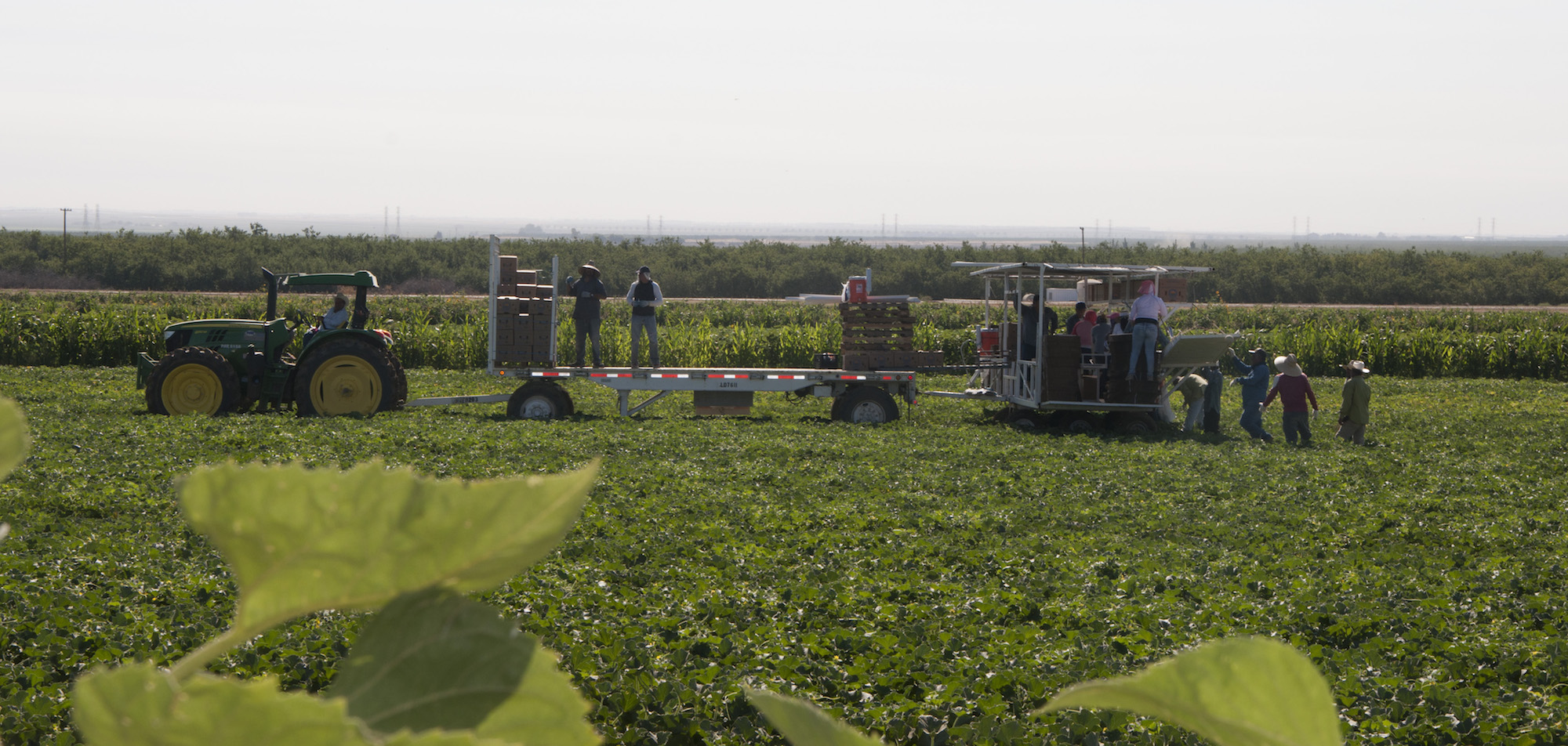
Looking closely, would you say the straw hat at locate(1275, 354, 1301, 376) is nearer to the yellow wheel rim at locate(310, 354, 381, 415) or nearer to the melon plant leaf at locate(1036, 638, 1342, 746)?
the yellow wheel rim at locate(310, 354, 381, 415)

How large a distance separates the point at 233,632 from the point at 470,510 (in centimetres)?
8

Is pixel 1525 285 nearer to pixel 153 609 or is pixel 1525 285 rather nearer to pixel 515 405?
pixel 515 405

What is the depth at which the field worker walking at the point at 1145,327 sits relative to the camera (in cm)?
1303

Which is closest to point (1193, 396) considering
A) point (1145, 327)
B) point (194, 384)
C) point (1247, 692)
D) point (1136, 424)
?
point (1136, 424)

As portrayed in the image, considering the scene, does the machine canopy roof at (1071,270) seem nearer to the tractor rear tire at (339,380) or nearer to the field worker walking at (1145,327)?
the field worker walking at (1145,327)

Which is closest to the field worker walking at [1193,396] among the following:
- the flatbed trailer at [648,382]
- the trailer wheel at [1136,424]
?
the trailer wheel at [1136,424]

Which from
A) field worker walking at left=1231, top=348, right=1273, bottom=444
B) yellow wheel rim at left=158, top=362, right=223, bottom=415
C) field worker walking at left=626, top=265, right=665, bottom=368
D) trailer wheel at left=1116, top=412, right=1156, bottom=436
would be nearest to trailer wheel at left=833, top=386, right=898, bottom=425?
field worker walking at left=626, top=265, right=665, bottom=368

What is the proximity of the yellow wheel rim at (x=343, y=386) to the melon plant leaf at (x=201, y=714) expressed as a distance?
13771 millimetres

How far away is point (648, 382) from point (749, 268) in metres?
43.8

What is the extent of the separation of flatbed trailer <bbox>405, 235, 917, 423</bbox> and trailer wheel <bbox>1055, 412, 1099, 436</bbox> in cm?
205

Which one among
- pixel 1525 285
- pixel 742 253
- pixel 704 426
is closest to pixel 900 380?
pixel 704 426

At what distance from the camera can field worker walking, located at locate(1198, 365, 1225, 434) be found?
46.7ft

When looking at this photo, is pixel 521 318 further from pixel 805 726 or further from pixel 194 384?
pixel 805 726

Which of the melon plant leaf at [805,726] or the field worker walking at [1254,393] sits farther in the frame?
the field worker walking at [1254,393]
